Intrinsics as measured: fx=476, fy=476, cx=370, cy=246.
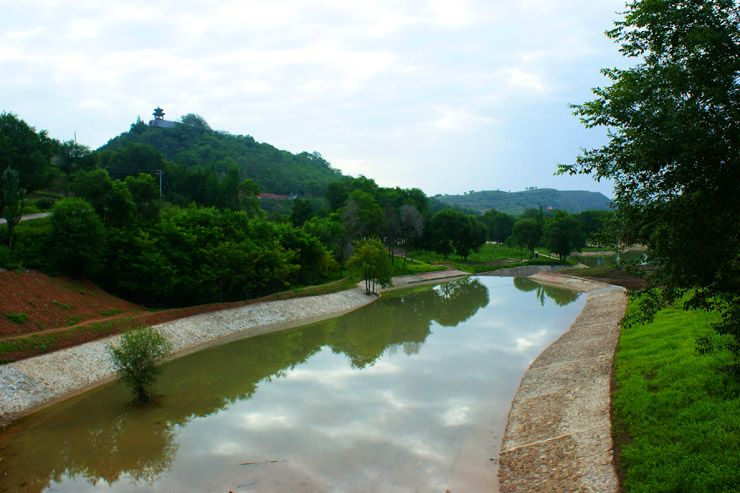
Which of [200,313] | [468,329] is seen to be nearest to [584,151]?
A: [468,329]

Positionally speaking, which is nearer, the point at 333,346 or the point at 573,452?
the point at 573,452

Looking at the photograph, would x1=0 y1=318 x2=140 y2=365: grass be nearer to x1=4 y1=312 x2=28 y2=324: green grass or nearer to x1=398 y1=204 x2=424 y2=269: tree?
x1=4 y1=312 x2=28 y2=324: green grass

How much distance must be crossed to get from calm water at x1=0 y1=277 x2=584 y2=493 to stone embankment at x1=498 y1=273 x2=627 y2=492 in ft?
2.21

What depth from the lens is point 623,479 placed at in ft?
34.1

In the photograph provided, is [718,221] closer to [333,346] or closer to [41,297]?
[333,346]

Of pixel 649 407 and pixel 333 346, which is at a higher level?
pixel 649 407

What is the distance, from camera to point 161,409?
1847cm

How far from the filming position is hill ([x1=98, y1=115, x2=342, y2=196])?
379 ft

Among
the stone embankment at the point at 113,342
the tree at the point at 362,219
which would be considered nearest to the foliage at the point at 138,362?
the stone embankment at the point at 113,342

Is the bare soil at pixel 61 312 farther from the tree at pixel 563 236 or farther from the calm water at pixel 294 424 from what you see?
the tree at pixel 563 236

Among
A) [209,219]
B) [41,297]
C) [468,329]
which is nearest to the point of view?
[41,297]

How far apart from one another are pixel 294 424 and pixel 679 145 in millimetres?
14247

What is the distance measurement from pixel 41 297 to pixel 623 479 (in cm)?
2715

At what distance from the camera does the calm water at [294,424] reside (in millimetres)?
13133
